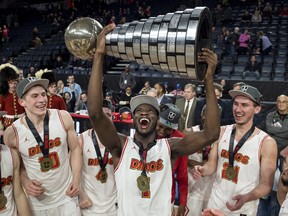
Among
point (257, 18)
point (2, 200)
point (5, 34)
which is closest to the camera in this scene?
point (2, 200)

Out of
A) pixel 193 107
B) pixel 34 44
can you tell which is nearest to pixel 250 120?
pixel 193 107

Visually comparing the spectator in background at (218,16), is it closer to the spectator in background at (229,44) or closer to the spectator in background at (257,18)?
the spectator in background at (257,18)

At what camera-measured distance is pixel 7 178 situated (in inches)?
127

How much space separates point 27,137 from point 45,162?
269 millimetres

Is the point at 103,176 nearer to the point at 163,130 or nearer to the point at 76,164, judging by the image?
the point at 76,164

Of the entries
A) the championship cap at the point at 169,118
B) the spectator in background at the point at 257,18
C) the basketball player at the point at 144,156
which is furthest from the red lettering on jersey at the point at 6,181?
the spectator in background at the point at 257,18

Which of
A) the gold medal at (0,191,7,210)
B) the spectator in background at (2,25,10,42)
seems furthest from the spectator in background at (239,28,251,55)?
the spectator in background at (2,25,10,42)

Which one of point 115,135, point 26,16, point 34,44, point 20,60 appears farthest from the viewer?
point 26,16

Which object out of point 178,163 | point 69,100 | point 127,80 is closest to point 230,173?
point 178,163

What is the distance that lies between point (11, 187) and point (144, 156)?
4.24ft

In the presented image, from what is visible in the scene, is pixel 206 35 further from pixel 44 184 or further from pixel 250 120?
pixel 44 184

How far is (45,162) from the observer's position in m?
3.43

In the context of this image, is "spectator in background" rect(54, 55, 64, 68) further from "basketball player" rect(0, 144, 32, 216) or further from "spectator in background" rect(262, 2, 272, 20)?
"basketball player" rect(0, 144, 32, 216)

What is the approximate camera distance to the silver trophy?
7.03ft
